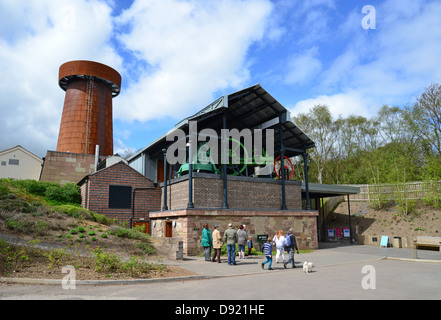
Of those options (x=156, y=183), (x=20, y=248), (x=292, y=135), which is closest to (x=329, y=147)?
(x=292, y=135)

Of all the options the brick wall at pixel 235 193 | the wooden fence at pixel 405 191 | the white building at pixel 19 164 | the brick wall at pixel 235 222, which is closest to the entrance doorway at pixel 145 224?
the brick wall at pixel 235 222

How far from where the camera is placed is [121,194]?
69.5 ft

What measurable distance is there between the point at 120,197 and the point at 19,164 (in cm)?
1831

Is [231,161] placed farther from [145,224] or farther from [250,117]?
[145,224]

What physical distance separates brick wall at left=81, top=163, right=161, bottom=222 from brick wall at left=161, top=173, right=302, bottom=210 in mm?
2210

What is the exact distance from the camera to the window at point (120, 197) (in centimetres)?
2097

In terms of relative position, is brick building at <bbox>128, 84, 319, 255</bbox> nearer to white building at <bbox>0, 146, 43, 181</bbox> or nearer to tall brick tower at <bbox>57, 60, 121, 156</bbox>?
white building at <bbox>0, 146, 43, 181</bbox>

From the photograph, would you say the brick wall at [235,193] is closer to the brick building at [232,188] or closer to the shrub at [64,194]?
the brick building at [232,188]

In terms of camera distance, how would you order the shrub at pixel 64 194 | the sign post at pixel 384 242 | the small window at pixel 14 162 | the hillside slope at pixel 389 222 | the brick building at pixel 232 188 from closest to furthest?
the brick building at pixel 232 188 → the shrub at pixel 64 194 → the sign post at pixel 384 242 → the hillside slope at pixel 389 222 → the small window at pixel 14 162

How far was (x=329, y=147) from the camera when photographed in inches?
1623

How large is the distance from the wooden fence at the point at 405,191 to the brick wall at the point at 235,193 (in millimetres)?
12650

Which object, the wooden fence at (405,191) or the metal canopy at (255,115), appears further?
the wooden fence at (405,191)

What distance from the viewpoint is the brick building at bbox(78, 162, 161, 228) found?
Answer: 2053 cm

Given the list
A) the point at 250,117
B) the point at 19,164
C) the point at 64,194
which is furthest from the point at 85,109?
the point at 250,117
